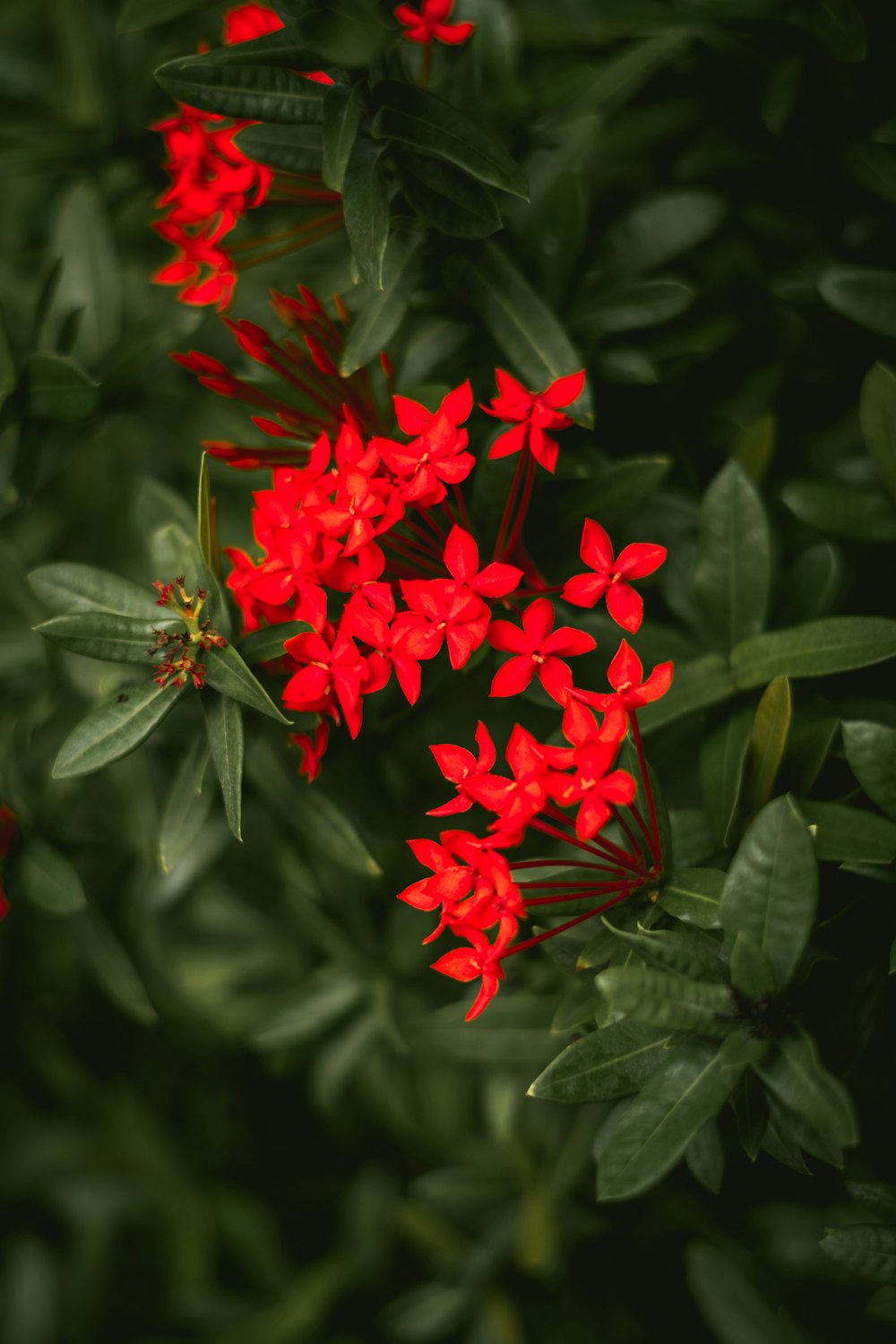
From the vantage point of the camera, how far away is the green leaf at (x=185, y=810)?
934mm

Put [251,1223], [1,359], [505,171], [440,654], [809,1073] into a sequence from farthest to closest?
[251,1223]
[1,359]
[440,654]
[505,171]
[809,1073]

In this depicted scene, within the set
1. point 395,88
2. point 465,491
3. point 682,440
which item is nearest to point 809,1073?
point 465,491

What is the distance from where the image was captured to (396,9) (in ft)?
2.69

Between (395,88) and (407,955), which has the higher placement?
(395,88)

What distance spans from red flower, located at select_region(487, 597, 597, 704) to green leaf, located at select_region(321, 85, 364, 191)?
0.36 meters

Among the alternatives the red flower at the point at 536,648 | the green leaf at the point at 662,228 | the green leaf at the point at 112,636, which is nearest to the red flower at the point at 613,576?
the red flower at the point at 536,648

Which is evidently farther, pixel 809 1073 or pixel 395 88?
pixel 395 88

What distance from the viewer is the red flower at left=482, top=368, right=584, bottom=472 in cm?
76

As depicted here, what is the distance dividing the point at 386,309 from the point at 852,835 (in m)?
0.59

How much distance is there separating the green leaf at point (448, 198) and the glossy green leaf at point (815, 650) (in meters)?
0.43

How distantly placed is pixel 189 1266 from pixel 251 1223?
0.17m

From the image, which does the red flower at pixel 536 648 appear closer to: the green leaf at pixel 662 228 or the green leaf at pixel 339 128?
the green leaf at pixel 339 128

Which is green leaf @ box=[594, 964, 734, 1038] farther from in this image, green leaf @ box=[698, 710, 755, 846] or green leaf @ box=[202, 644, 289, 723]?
green leaf @ box=[202, 644, 289, 723]

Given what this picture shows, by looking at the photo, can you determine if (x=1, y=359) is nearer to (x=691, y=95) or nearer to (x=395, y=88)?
(x=395, y=88)
